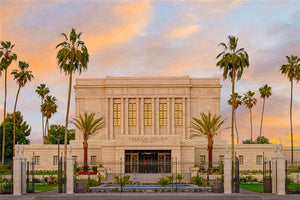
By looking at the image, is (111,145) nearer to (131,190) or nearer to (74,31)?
(74,31)

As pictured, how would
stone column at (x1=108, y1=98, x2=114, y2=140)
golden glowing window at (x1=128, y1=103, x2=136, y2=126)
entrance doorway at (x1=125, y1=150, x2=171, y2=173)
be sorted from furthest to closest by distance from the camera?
golden glowing window at (x1=128, y1=103, x2=136, y2=126)
stone column at (x1=108, y1=98, x2=114, y2=140)
entrance doorway at (x1=125, y1=150, x2=171, y2=173)

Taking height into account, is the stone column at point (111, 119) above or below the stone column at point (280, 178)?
above

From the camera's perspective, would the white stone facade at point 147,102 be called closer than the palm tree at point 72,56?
No

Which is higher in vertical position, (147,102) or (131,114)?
(147,102)

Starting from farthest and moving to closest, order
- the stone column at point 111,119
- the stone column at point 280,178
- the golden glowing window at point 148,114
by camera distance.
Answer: the golden glowing window at point 148,114 → the stone column at point 111,119 → the stone column at point 280,178

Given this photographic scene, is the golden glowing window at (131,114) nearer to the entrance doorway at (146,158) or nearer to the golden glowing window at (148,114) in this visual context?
the golden glowing window at (148,114)

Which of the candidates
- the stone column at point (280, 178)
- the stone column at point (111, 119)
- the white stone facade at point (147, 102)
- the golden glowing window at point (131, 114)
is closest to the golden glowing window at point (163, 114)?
the white stone facade at point (147, 102)

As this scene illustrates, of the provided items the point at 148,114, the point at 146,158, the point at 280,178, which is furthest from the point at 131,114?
the point at 280,178

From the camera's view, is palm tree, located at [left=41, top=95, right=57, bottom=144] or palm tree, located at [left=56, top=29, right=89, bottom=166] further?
palm tree, located at [left=41, top=95, right=57, bottom=144]

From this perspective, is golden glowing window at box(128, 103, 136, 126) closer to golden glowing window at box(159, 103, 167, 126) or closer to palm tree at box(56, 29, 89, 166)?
golden glowing window at box(159, 103, 167, 126)

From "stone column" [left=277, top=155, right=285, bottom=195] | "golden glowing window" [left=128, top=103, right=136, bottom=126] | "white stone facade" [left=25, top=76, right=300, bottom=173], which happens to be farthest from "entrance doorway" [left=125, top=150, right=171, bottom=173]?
"stone column" [left=277, top=155, right=285, bottom=195]

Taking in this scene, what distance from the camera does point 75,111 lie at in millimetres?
76938

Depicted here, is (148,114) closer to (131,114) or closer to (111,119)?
(131,114)

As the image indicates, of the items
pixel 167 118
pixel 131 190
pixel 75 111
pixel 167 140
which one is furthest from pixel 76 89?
pixel 131 190
